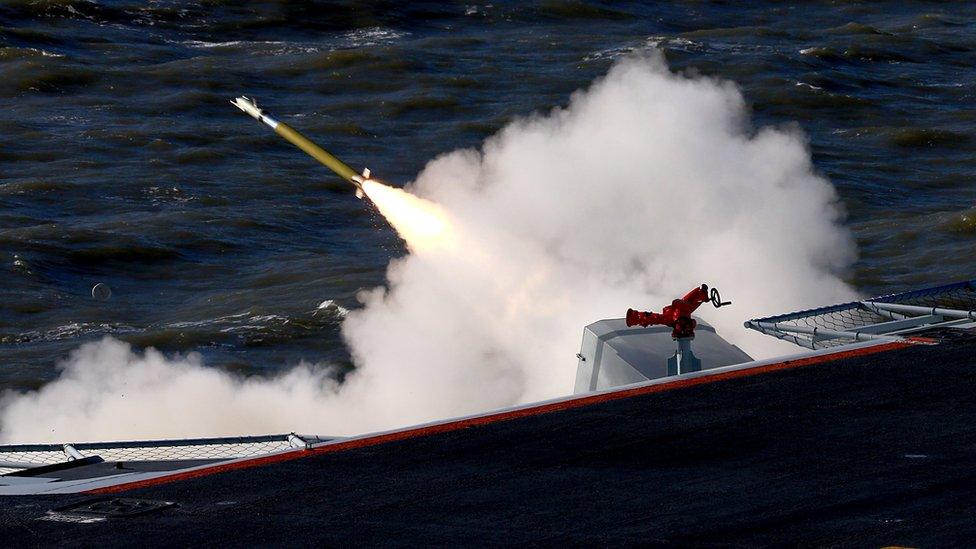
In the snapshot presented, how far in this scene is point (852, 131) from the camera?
49531 mm

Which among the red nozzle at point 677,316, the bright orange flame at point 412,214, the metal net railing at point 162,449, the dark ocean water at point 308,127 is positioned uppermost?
the dark ocean water at point 308,127

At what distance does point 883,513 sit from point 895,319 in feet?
27.4

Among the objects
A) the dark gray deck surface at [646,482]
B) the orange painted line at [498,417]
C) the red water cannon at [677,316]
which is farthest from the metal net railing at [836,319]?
the dark gray deck surface at [646,482]

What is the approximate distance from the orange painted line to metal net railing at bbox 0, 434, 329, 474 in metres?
0.80

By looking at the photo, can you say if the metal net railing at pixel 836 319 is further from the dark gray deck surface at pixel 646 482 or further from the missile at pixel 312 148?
the missile at pixel 312 148

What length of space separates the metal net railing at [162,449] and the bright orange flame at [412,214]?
1029 cm

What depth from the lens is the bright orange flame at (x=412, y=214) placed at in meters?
27.0

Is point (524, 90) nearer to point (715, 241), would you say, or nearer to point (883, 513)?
point (715, 241)

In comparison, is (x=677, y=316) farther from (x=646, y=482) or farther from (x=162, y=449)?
(x=162, y=449)

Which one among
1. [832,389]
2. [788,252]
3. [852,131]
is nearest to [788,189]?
[788,252]

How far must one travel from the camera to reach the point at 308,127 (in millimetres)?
49000

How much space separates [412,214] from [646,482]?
50.7 feet

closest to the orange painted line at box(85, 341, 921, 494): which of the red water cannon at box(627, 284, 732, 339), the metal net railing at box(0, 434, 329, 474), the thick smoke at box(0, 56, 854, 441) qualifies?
the metal net railing at box(0, 434, 329, 474)

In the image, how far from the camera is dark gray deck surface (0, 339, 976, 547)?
11852 mm
